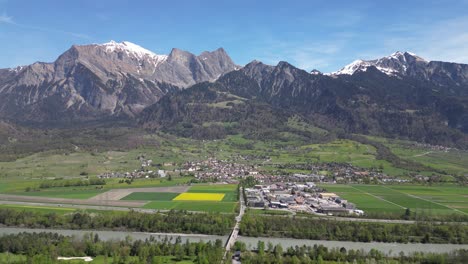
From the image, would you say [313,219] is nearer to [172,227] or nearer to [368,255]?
[368,255]

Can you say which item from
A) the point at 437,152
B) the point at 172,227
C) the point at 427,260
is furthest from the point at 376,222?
the point at 437,152

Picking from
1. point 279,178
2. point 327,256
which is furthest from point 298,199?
point 327,256

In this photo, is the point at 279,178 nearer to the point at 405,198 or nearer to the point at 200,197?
the point at 200,197

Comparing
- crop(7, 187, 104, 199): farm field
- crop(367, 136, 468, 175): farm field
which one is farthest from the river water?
crop(367, 136, 468, 175): farm field

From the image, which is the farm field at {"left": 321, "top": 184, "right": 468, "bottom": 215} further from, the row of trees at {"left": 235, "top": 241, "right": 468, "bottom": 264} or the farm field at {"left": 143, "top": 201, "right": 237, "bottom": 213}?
the farm field at {"left": 143, "top": 201, "right": 237, "bottom": 213}

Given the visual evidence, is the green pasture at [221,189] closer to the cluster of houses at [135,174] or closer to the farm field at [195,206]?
the farm field at [195,206]

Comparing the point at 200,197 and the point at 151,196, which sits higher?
the point at 151,196

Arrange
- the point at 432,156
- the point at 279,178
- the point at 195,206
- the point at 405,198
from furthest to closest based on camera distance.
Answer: the point at 432,156
the point at 279,178
the point at 405,198
the point at 195,206
